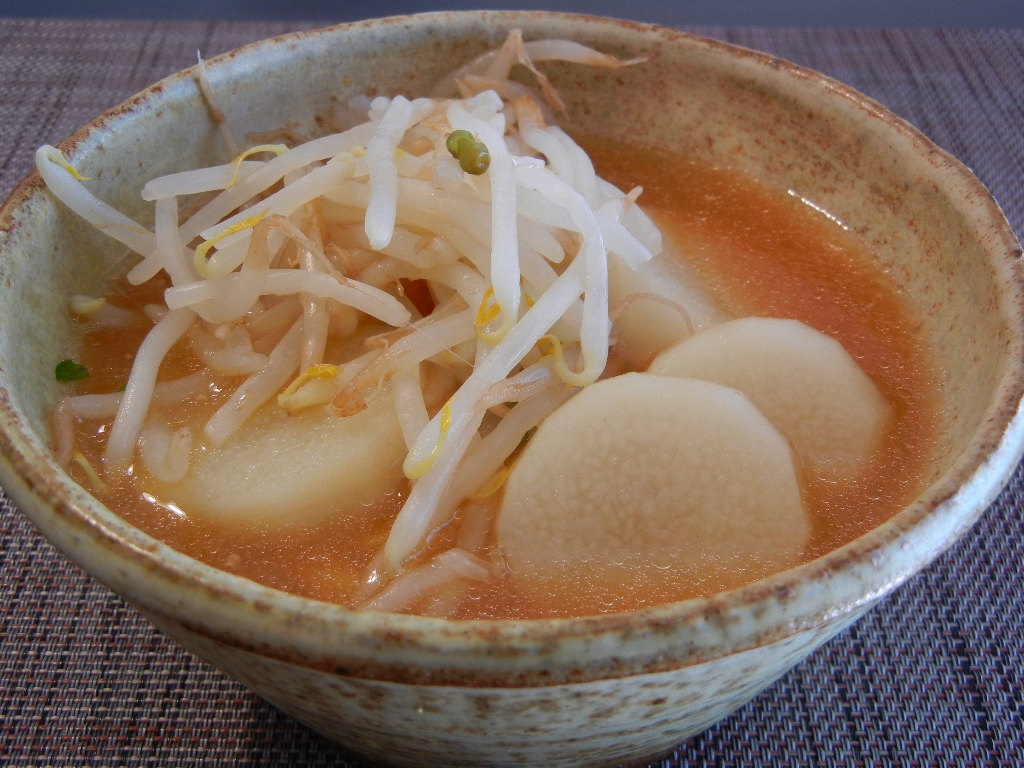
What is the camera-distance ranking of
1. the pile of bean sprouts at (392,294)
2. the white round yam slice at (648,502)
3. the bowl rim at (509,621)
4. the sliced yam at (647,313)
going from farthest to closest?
the sliced yam at (647,313) < the pile of bean sprouts at (392,294) < the white round yam slice at (648,502) < the bowl rim at (509,621)

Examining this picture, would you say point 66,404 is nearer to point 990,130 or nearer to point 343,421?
point 343,421

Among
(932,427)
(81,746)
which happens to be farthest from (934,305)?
(81,746)

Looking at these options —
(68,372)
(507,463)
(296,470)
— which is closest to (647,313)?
(507,463)

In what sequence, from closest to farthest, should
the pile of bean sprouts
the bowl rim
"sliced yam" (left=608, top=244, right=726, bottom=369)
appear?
the bowl rim, the pile of bean sprouts, "sliced yam" (left=608, top=244, right=726, bottom=369)

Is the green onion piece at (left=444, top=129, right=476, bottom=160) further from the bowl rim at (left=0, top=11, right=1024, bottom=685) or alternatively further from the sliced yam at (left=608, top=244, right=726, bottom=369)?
the bowl rim at (left=0, top=11, right=1024, bottom=685)

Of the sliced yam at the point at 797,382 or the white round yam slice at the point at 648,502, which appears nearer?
the white round yam slice at the point at 648,502

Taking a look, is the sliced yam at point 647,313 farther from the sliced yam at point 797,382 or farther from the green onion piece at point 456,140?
the green onion piece at point 456,140

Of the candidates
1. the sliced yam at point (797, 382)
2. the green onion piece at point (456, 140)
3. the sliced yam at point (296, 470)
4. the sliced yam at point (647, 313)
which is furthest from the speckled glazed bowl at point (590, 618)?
the green onion piece at point (456, 140)

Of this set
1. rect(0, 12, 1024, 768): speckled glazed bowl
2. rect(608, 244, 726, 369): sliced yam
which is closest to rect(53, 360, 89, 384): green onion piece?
rect(0, 12, 1024, 768): speckled glazed bowl
